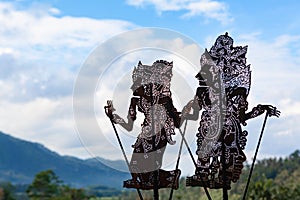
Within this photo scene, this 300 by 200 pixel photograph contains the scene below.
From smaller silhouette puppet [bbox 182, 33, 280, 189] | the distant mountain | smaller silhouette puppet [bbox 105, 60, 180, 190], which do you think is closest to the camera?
smaller silhouette puppet [bbox 182, 33, 280, 189]

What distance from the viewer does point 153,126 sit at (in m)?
4.32

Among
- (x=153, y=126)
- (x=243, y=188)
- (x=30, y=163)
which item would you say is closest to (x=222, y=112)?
(x=153, y=126)

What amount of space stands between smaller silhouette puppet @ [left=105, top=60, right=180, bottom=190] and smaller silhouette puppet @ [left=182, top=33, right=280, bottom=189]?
0.71 ft

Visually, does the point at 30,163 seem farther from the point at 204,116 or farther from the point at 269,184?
the point at 204,116

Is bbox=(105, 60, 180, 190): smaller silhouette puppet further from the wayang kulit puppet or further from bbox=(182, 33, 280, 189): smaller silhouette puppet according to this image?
bbox=(182, 33, 280, 189): smaller silhouette puppet

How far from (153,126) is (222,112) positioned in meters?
0.52

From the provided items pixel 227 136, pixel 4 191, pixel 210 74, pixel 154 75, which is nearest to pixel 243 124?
pixel 227 136

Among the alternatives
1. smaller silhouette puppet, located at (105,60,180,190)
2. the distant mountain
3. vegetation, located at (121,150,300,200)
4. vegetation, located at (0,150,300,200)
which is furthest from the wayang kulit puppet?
the distant mountain

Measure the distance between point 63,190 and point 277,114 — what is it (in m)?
21.3

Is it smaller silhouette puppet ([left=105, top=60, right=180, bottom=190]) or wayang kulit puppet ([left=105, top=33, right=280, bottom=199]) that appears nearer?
wayang kulit puppet ([left=105, top=33, right=280, bottom=199])

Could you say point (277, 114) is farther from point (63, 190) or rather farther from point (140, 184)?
point (63, 190)

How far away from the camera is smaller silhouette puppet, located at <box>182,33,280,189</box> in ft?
13.6

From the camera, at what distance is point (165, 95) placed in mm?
4301

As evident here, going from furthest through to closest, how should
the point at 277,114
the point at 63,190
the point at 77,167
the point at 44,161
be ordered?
the point at 77,167 < the point at 44,161 < the point at 63,190 < the point at 277,114
